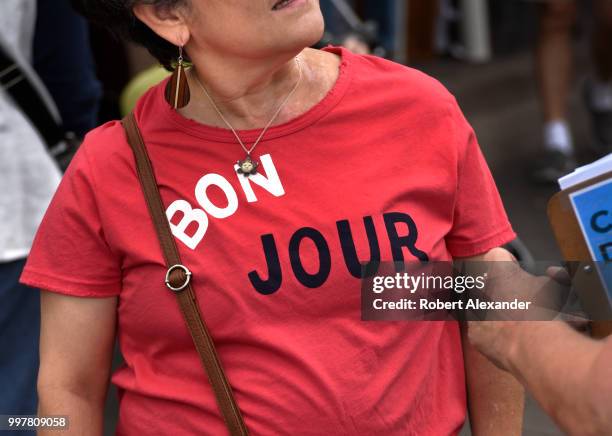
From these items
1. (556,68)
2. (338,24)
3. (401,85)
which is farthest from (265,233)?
(556,68)

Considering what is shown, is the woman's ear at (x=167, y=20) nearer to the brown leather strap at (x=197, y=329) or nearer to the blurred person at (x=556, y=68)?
the brown leather strap at (x=197, y=329)

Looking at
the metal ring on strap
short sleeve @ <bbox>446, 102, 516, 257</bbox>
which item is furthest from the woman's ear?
short sleeve @ <bbox>446, 102, 516, 257</bbox>

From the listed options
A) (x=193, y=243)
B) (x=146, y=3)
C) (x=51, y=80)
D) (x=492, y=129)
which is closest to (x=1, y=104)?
(x=51, y=80)

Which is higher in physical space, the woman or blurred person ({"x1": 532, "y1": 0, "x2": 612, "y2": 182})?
the woman

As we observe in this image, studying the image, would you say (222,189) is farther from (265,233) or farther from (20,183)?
(20,183)

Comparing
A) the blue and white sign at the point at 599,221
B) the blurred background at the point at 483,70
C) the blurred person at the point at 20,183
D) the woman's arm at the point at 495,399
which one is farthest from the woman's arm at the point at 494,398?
the blurred person at the point at 20,183

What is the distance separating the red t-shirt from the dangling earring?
32mm

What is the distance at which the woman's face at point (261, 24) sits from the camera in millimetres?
1748

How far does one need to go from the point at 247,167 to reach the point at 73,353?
1.57 feet

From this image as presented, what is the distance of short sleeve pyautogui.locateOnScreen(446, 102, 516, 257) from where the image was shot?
6.16 ft

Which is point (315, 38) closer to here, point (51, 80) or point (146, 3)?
point (146, 3)

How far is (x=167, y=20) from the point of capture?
1863 millimetres

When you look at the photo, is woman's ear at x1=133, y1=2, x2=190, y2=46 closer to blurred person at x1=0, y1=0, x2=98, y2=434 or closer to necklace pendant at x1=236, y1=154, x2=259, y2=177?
necklace pendant at x1=236, y1=154, x2=259, y2=177

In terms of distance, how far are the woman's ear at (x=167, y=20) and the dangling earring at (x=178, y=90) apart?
0.03 m
